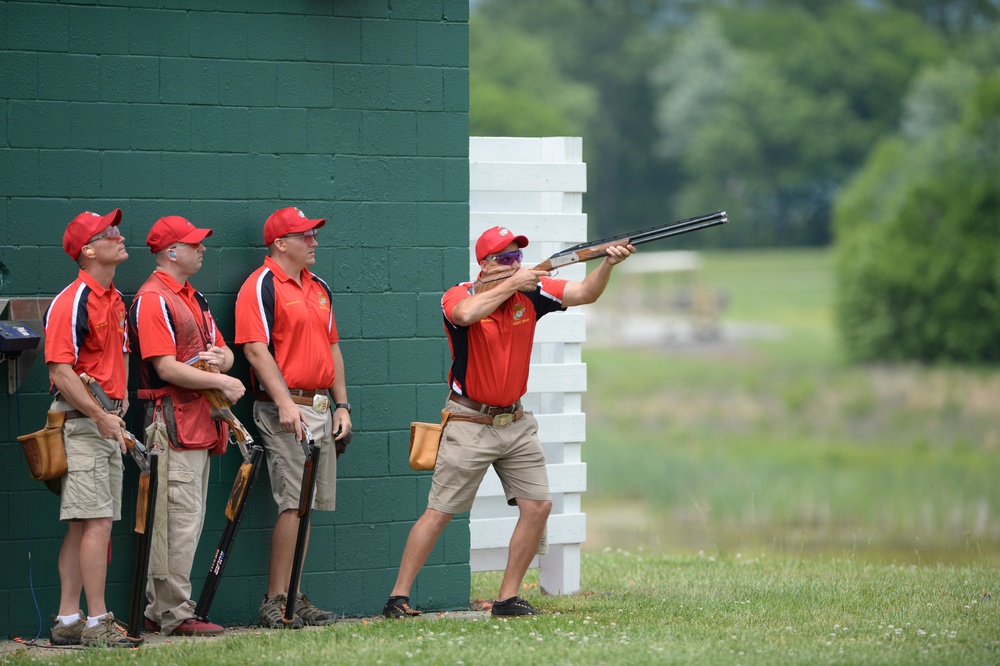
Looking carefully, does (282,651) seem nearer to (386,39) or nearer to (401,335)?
(401,335)

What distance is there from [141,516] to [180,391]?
59 cm

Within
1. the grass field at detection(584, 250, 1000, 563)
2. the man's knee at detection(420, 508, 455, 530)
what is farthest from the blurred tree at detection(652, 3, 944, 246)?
the man's knee at detection(420, 508, 455, 530)

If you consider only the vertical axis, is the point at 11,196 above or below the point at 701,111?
below

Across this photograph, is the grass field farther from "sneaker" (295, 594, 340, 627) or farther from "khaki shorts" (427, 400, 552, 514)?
"sneaker" (295, 594, 340, 627)

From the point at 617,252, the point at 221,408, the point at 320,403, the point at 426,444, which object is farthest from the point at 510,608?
the point at 617,252

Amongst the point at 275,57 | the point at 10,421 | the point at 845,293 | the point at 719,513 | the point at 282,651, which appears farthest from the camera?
the point at 845,293

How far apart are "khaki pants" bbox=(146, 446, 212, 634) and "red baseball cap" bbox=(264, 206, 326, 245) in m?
1.08

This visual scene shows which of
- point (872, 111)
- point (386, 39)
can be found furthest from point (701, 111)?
point (386, 39)

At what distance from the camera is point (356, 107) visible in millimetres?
6969

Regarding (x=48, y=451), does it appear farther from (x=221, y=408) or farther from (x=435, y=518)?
(x=435, y=518)

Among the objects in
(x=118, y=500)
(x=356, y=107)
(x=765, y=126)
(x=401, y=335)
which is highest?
(x=765, y=126)

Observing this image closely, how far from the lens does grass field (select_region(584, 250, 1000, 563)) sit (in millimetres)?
16703

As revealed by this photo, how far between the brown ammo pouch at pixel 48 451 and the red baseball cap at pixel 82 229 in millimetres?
746

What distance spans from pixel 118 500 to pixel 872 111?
69.5m
